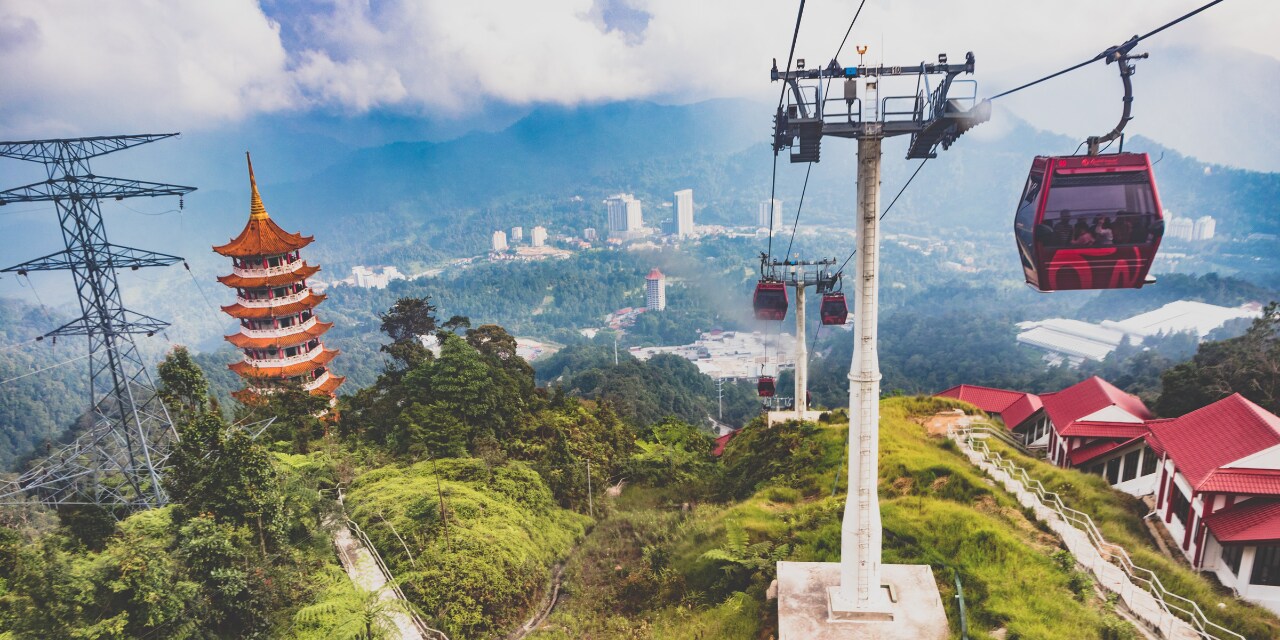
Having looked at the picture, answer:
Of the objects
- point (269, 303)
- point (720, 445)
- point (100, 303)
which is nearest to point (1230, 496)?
point (720, 445)

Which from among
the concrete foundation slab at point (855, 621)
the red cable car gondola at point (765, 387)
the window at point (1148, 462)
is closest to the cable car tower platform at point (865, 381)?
the concrete foundation slab at point (855, 621)

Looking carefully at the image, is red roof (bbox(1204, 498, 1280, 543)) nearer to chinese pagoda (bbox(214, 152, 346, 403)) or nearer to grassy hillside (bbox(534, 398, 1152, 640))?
grassy hillside (bbox(534, 398, 1152, 640))

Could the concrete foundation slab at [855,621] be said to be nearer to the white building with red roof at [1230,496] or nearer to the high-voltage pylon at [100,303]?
the white building with red roof at [1230,496]

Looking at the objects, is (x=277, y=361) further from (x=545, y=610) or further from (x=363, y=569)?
(x=545, y=610)

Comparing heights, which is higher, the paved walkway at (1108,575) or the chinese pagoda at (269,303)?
the chinese pagoda at (269,303)

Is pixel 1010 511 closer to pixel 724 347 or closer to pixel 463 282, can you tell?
pixel 724 347

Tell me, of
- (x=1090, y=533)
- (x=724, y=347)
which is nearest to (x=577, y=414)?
(x=1090, y=533)
